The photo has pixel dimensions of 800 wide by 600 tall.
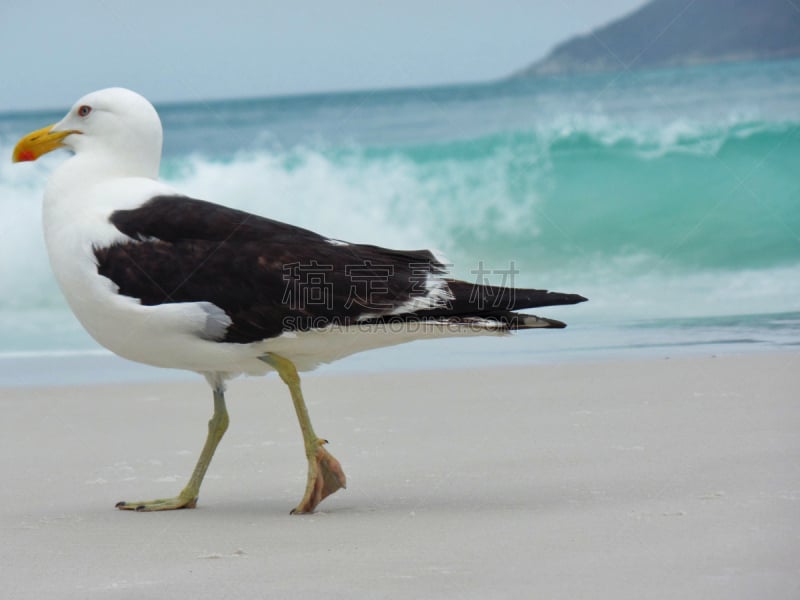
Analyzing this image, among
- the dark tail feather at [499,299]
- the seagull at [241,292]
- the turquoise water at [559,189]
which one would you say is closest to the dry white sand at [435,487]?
the seagull at [241,292]

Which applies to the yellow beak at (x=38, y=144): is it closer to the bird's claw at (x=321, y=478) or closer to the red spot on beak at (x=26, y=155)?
the red spot on beak at (x=26, y=155)

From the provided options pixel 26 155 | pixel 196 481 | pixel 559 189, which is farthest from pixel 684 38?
pixel 196 481

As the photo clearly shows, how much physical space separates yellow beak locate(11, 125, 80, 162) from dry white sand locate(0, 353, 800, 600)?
1472mm

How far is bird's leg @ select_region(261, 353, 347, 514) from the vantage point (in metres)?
4.80

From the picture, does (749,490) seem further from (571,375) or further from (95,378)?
(95,378)

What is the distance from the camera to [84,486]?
17.9ft

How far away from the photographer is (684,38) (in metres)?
25.1

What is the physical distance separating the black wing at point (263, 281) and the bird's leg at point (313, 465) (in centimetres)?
23

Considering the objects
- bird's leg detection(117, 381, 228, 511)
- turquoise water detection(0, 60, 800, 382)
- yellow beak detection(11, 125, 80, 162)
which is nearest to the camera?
bird's leg detection(117, 381, 228, 511)

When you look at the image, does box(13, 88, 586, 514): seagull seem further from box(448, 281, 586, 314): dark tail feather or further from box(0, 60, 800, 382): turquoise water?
box(0, 60, 800, 382): turquoise water

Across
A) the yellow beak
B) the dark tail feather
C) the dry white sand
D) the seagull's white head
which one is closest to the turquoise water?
the dry white sand

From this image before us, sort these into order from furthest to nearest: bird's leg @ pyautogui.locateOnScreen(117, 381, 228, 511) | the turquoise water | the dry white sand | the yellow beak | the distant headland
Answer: the distant headland, the turquoise water, the yellow beak, bird's leg @ pyautogui.locateOnScreen(117, 381, 228, 511), the dry white sand

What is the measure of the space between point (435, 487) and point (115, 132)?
79.0 inches

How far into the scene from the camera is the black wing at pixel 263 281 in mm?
4652
